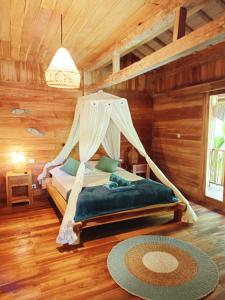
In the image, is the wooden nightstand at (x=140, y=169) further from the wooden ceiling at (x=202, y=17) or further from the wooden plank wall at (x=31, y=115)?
the wooden ceiling at (x=202, y=17)

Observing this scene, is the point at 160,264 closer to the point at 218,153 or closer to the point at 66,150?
the point at 66,150

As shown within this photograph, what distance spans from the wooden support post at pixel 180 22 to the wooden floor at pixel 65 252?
278cm

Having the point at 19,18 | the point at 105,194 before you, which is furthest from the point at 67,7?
the point at 105,194

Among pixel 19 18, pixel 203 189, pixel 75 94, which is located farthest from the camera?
pixel 75 94

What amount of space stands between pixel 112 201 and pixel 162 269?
114 cm

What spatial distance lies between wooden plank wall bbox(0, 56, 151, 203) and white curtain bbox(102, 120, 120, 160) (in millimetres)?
974

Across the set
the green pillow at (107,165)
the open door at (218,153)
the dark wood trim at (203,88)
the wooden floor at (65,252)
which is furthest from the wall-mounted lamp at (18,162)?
the open door at (218,153)

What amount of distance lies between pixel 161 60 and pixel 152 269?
258 cm

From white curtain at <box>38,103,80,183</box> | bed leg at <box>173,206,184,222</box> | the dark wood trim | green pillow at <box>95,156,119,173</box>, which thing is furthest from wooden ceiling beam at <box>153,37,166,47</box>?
bed leg at <box>173,206,184,222</box>

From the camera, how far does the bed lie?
3.17 meters

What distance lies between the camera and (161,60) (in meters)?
2.79

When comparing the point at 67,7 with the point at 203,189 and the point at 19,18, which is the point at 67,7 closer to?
the point at 19,18

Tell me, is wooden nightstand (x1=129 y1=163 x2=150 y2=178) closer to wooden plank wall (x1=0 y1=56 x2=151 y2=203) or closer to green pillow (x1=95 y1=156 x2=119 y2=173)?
green pillow (x1=95 y1=156 x2=119 y2=173)

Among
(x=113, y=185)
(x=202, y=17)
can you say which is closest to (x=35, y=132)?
(x=113, y=185)
